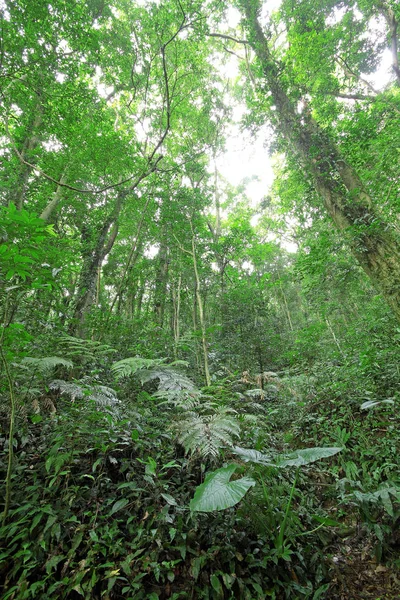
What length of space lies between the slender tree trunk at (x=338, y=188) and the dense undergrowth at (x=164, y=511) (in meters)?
2.46

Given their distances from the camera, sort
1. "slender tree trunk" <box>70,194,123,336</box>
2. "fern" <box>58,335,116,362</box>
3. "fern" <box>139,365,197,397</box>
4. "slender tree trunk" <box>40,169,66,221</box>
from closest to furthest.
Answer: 1. "fern" <box>139,365,197,397</box>
2. "fern" <box>58,335,116,362</box>
3. "slender tree trunk" <box>70,194,123,336</box>
4. "slender tree trunk" <box>40,169,66,221</box>

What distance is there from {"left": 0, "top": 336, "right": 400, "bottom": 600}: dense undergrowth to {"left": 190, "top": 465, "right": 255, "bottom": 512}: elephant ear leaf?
227 millimetres

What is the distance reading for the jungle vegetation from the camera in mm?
1763

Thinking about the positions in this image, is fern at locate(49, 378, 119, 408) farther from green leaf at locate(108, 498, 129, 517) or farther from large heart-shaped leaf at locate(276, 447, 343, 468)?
large heart-shaped leaf at locate(276, 447, 343, 468)

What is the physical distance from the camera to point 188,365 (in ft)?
15.9

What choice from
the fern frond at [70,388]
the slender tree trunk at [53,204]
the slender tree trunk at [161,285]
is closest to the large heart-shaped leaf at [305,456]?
the fern frond at [70,388]

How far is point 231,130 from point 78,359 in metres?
12.1

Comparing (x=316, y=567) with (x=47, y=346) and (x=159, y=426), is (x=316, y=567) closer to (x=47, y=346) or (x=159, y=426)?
(x=159, y=426)

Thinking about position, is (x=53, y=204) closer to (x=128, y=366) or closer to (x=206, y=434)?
(x=128, y=366)

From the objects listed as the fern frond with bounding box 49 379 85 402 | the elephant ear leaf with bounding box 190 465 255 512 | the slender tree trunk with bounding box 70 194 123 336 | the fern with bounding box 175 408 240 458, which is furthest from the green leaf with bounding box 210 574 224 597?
the slender tree trunk with bounding box 70 194 123 336

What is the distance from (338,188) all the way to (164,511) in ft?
19.4

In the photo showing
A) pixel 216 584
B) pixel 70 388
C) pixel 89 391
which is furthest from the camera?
pixel 70 388

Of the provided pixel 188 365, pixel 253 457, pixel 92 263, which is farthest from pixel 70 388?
pixel 92 263

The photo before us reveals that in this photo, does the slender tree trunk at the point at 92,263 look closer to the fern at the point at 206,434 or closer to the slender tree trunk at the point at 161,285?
the slender tree trunk at the point at 161,285
